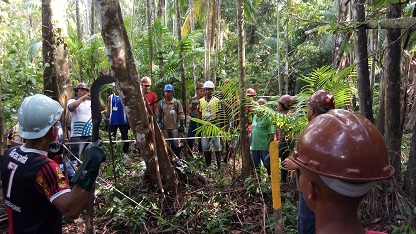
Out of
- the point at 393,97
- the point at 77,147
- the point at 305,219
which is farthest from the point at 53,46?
the point at 393,97

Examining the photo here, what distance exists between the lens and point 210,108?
613 cm

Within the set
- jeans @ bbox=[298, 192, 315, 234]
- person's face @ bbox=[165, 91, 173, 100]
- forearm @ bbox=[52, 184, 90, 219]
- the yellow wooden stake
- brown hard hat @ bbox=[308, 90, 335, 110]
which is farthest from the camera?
person's face @ bbox=[165, 91, 173, 100]

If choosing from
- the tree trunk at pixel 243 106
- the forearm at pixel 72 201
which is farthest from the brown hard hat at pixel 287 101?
the forearm at pixel 72 201

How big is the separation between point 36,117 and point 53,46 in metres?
4.63

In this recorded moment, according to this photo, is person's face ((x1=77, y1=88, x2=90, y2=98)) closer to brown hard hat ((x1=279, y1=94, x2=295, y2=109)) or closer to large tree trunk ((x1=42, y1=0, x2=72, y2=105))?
large tree trunk ((x1=42, y1=0, x2=72, y2=105))

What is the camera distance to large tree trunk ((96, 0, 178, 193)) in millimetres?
4117

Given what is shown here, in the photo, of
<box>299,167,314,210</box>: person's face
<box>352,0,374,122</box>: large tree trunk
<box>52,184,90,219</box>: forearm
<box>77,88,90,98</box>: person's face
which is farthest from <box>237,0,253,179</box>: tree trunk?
<box>299,167,314,210</box>: person's face

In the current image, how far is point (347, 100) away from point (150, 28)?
568 cm

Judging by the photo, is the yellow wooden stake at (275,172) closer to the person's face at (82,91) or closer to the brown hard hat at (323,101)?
the brown hard hat at (323,101)

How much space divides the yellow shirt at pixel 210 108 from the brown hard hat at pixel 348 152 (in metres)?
4.38

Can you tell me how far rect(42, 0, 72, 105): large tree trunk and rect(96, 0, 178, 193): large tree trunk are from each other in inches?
95.0

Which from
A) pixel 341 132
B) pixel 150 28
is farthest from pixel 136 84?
pixel 150 28

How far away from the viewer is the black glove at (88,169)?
6.30ft

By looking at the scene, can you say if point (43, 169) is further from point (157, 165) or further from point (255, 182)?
point (255, 182)
